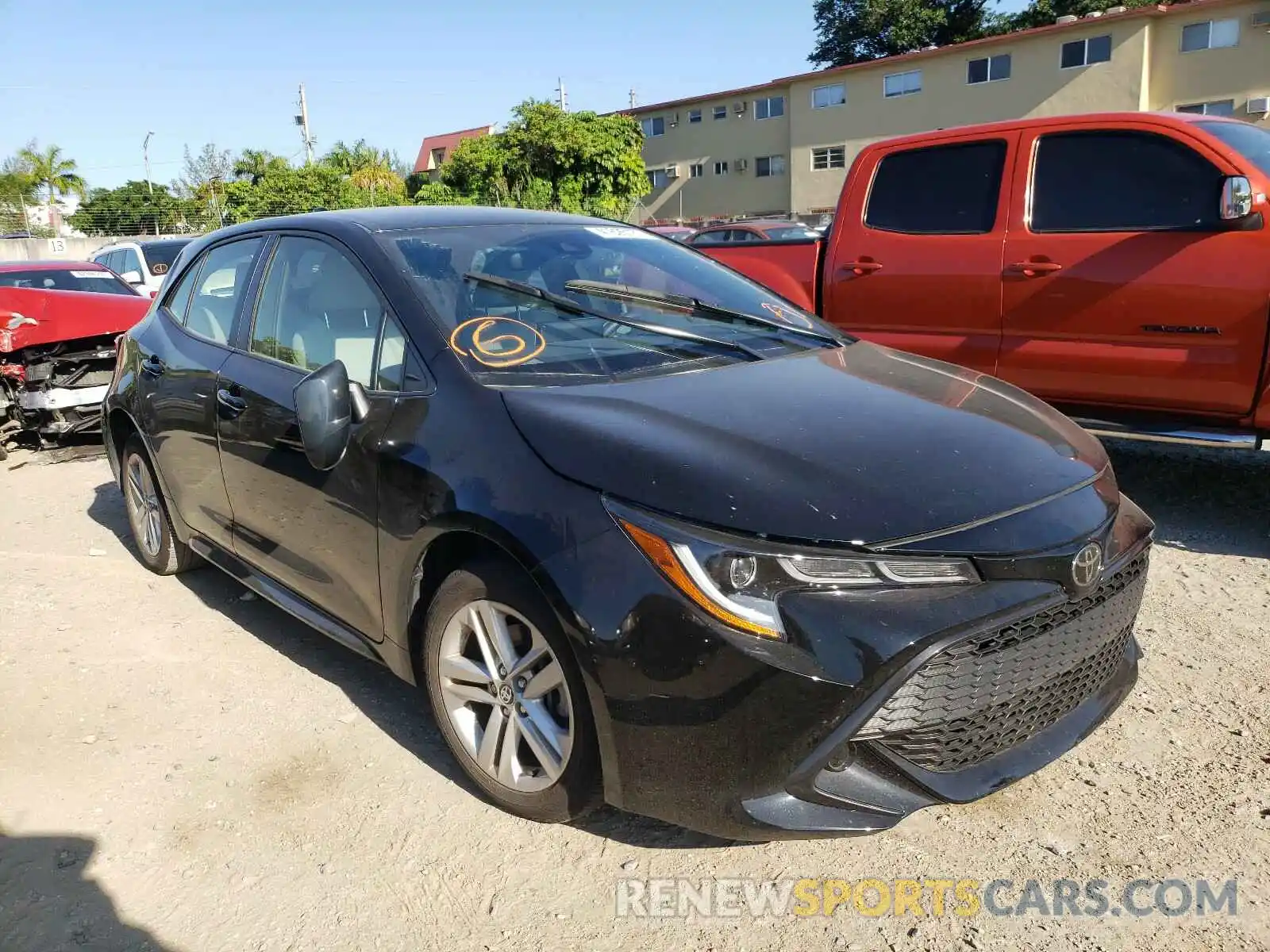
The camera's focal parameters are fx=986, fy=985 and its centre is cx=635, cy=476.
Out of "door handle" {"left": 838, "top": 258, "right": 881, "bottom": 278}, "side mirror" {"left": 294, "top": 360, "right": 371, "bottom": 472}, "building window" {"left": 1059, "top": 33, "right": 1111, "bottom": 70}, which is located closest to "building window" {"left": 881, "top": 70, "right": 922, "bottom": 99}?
"building window" {"left": 1059, "top": 33, "right": 1111, "bottom": 70}

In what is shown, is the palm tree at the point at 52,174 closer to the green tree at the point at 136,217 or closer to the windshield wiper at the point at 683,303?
the green tree at the point at 136,217

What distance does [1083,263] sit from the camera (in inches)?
187

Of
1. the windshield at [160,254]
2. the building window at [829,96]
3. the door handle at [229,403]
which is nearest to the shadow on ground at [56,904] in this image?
the door handle at [229,403]

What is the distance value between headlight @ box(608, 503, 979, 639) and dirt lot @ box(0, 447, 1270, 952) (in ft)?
2.73

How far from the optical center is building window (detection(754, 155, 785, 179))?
3962 cm

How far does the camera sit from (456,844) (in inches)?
106

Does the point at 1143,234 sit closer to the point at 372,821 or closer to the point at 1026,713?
the point at 1026,713

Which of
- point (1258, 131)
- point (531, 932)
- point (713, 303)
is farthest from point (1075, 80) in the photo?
point (531, 932)

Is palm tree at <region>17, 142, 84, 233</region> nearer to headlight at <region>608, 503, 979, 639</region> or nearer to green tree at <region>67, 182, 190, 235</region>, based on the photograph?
green tree at <region>67, 182, 190, 235</region>

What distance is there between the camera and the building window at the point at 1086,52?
29.8m

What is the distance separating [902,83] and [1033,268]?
3287 cm

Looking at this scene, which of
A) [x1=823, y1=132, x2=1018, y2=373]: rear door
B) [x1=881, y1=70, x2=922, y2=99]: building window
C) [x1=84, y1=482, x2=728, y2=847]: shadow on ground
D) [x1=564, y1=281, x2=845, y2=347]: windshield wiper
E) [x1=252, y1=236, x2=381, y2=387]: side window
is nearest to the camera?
[x1=84, y1=482, x2=728, y2=847]: shadow on ground

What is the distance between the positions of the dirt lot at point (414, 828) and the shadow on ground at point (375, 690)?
1cm

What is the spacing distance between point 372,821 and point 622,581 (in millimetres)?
1210
